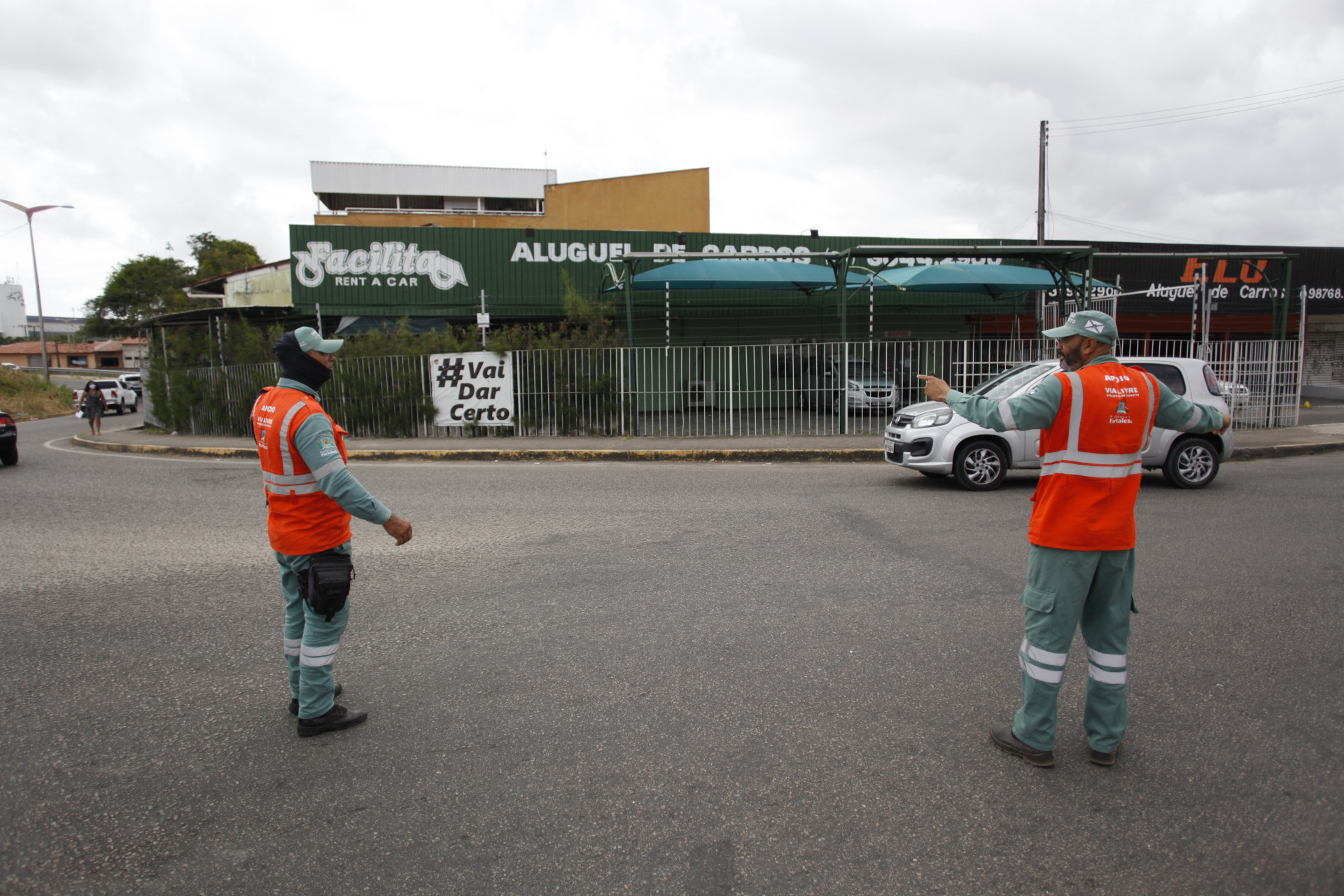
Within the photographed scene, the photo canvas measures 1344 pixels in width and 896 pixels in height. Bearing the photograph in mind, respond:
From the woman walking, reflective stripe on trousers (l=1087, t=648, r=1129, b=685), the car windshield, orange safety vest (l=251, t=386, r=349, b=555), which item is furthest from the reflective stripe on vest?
the woman walking

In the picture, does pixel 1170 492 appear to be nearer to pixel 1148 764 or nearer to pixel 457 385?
pixel 1148 764

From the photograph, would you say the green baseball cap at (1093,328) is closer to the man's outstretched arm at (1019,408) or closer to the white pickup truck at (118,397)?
the man's outstretched arm at (1019,408)

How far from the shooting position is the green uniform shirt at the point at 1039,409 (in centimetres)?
319

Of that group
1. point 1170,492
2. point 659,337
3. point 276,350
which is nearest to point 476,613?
point 276,350

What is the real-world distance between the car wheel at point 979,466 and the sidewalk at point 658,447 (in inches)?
139

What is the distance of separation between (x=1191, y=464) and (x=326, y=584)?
32.6ft

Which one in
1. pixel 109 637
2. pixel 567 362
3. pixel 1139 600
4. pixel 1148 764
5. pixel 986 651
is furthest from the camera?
pixel 567 362

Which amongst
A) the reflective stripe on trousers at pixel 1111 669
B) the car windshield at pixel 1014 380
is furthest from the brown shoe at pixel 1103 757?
the car windshield at pixel 1014 380

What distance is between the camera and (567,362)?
1639cm

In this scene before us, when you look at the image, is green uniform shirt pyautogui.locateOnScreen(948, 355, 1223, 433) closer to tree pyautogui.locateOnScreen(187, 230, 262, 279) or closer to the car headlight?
the car headlight

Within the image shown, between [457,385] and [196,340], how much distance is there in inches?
310

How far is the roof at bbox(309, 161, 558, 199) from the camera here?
124 ft

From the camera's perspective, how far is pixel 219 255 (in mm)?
56156

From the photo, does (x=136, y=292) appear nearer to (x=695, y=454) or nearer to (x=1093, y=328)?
(x=695, y=454)
